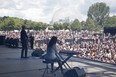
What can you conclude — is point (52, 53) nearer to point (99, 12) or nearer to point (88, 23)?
point (88, 23)

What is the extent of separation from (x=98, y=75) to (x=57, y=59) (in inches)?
59.6

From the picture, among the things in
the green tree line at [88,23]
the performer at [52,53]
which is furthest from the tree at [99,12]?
the performer at [52,53]

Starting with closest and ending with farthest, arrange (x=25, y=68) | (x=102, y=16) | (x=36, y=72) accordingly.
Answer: (x=36, y=72) → (x=25, y=68) → (x=102, y=16)

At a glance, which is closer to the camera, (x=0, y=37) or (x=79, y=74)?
(x=79, y=74)

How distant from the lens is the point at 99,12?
96562mm

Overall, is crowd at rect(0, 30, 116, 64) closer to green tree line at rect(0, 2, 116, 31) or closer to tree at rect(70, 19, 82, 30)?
green tree line at rect(0, 2, 116, 31)

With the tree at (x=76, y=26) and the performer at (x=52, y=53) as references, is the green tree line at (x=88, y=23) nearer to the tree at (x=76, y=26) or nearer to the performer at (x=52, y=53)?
the tree at (x=76, y=26)

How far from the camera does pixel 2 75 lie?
8.92 meters

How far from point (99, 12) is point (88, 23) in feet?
51.6

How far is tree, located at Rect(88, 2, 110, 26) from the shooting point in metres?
94.4

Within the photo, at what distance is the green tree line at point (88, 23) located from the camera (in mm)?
83062

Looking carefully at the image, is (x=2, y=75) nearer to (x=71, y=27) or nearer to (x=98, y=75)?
→ (x=98, y=75)

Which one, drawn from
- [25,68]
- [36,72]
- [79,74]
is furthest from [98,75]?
[25,68]

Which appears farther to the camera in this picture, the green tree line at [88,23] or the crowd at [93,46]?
the green tree line at [88,23]
